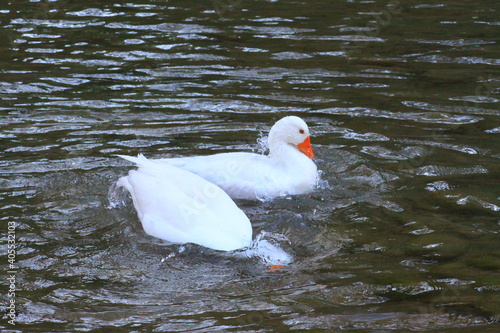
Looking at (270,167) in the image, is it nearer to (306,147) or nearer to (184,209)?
(306,147)

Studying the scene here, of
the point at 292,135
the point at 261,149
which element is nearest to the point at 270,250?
the point at 292,135

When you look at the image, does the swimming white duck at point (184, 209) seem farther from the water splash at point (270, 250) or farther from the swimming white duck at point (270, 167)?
the swimming white duck at point (270, 167)

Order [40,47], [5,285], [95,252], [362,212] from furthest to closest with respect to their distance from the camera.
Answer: [40,47]
[362,212]
[95,252]
[5,285]

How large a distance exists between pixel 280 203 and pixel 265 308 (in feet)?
7.09

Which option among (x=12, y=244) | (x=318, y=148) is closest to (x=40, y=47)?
(x=318, y=148)

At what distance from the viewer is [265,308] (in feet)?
17.3

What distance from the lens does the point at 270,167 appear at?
7629 millimetres

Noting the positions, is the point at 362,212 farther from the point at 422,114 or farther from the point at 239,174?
the point at 422,114

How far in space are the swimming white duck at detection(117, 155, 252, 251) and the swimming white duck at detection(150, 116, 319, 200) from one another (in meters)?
0.48

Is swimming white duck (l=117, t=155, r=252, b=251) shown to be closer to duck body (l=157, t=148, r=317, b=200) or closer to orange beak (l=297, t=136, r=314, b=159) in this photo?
duck body (l=157, t=148, r=317, b=200)

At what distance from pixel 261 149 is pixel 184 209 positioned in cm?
237

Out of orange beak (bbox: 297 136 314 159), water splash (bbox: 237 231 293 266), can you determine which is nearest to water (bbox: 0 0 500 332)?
water splash (bbox: 237 231 293 266)

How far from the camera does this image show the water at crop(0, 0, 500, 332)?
5402 millimetres

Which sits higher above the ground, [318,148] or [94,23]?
[94,23]
